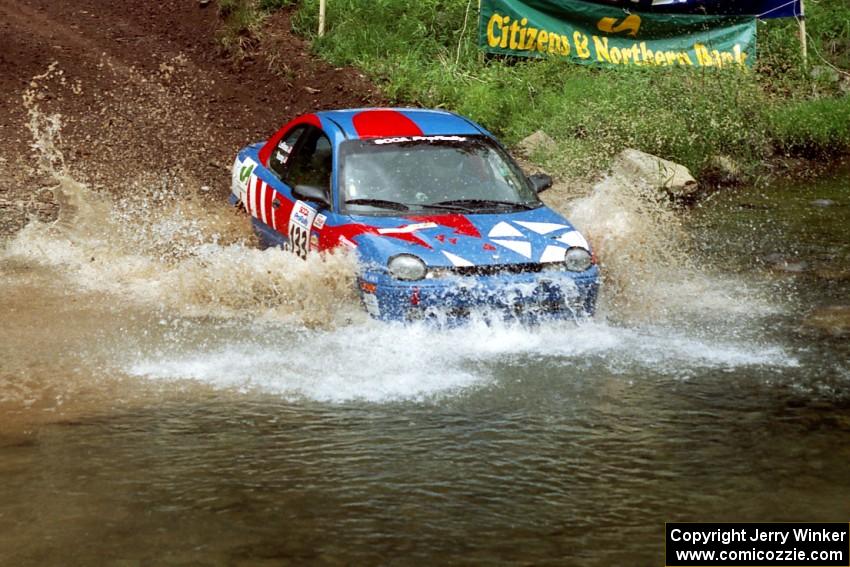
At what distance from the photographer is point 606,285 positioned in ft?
31.2

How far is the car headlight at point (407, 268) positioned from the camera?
7.79 meters

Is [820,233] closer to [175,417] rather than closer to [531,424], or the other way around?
[531,424]

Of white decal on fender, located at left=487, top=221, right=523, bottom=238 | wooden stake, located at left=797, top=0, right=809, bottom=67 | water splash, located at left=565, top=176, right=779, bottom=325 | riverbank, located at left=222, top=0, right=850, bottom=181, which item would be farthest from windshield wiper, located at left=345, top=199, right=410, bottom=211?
wooden stake, located at left=797, top=0, right=809, bottom=67

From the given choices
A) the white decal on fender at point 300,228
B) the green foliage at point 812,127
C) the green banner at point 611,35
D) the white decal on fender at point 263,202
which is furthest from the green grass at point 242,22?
the white decal on fender at point 300,228

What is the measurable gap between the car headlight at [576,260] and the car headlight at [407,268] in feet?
3.33

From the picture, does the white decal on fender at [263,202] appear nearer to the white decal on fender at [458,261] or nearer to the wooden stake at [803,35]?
the white decal on fender at [458,261]

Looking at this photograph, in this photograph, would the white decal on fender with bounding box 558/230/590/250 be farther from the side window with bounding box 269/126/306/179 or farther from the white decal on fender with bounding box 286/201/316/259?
the side window with bounding box 269/126/306/179

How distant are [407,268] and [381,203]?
0.95 m

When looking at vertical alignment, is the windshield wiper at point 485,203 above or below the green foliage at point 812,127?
below

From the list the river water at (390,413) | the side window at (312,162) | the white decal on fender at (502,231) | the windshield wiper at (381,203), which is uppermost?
the side window at (312,162)

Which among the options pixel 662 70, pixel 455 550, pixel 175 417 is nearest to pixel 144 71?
pixel 662 70

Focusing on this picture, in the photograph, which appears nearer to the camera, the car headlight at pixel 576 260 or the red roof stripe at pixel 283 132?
the car headlight at pixel 576 260

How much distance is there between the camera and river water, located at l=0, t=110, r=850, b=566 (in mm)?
5340

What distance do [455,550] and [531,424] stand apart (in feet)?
5.44
